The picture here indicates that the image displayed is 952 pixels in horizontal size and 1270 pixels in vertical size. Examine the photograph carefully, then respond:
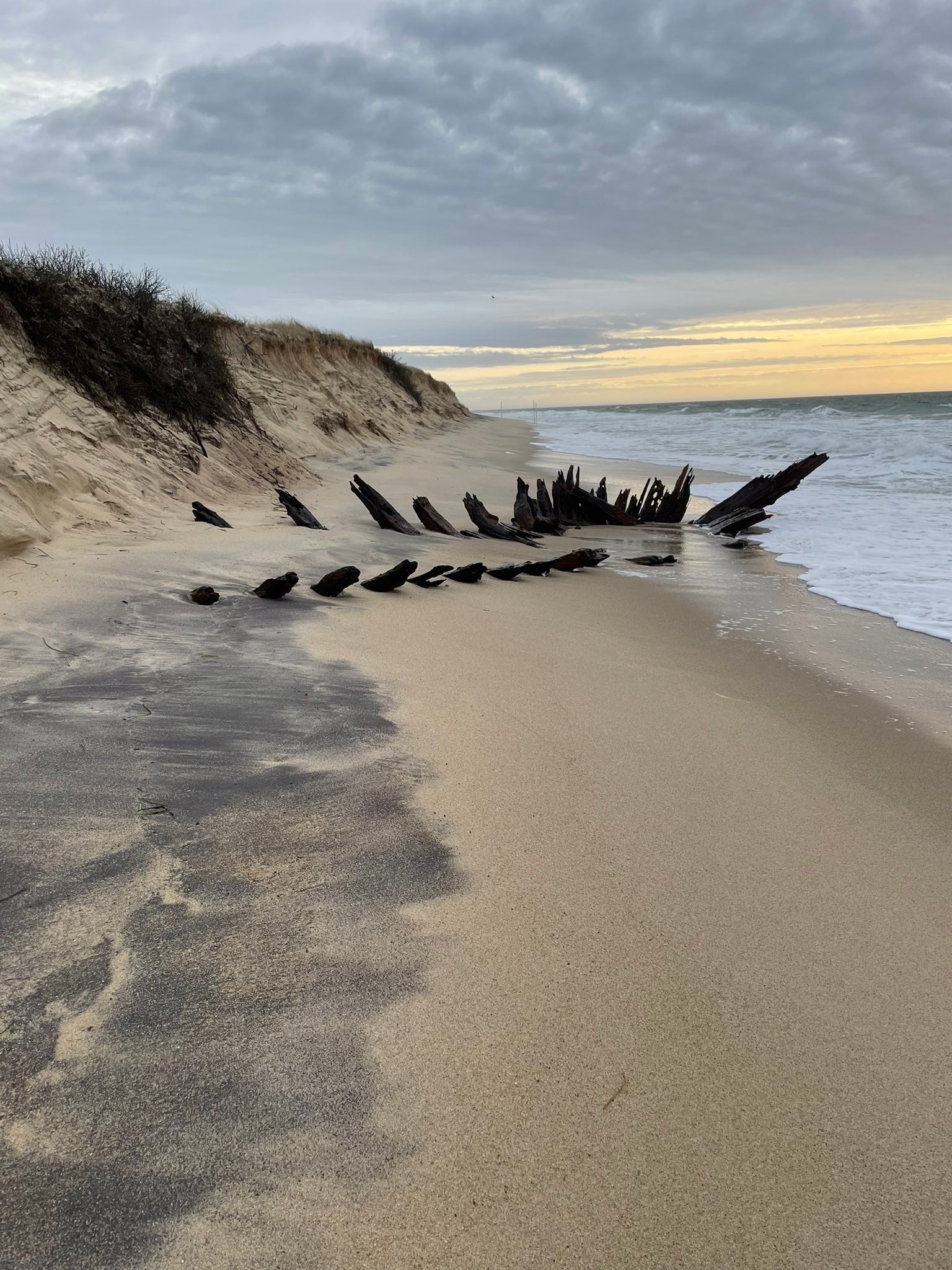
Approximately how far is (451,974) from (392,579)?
4.10 meters

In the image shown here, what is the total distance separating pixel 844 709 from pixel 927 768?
77 cm

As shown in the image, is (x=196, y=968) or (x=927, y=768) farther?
(x=927, y=768)

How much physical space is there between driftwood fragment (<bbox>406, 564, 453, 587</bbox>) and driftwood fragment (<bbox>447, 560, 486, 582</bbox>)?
0.06 meters

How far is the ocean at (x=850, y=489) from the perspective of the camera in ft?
25.2

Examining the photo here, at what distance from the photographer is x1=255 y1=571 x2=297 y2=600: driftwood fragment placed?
16.6 feet

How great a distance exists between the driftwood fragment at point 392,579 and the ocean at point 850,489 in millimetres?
3583

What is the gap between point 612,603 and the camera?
6898 millimetres

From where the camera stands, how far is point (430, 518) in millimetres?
9523

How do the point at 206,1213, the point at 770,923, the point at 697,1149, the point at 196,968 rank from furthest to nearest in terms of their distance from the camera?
1. the point at 770,923
2. the point at 196,968
3. the point at 697,1149
4. the point at 206,1213

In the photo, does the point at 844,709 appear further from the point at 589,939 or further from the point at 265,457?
the point at 265,457

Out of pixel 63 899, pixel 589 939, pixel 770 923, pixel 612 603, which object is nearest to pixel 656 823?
pixel 770 923

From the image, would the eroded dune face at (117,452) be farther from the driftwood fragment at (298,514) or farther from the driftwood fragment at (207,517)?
the driftwood fragment at (298,514)

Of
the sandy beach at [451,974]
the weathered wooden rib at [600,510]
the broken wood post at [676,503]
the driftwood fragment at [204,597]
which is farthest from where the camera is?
the broken wood post at [676,503]

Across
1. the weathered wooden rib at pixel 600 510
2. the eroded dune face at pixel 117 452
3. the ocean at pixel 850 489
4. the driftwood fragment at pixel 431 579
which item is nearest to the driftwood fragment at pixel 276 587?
the driftwood fragment at pixel 431 579
